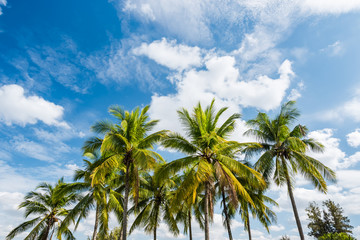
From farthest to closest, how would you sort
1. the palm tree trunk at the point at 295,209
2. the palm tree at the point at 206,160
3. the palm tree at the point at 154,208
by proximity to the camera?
1. the palm tree at the point at 154,208
2. the palm tree trunk at the point at 295,209
3. the palm tree at the point at 206,160

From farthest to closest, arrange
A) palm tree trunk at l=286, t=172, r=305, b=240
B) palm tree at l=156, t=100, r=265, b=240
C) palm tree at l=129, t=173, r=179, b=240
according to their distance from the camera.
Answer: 1. palm tree at l=129, t=173, r=179, b=240
2. palm tree trunk at l=286, t=172, r=305, b=240
3. palm tree at l=156, t=100, r=265, b=240

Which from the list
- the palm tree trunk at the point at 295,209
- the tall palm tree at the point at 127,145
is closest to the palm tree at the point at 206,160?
the tall palm tree at the point at 127,145

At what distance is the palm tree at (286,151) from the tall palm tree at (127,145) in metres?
7.44

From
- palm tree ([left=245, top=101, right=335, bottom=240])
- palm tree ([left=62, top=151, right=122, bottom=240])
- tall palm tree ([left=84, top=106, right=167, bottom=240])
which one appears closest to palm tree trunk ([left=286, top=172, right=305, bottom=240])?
palm tree ([left=245, top=101, right=335, bottom=240])

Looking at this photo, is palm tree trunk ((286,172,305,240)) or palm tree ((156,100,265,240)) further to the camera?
palm tree trunk ((286,172,305,240))

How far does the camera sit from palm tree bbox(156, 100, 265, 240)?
1112 cm

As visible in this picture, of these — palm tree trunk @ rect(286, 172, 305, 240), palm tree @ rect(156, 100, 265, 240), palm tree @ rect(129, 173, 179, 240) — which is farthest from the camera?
palm tree @ rect(129, 173, 179, 240)

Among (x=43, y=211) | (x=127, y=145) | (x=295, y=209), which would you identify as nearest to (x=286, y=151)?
(x=295, y=209)

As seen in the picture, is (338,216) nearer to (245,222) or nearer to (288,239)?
(288,239)

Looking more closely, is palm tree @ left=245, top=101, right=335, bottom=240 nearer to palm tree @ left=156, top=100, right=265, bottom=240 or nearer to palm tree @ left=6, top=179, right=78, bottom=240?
palm tree @ left=156, top=100, right=265, bottom=240

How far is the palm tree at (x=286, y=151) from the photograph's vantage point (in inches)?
560

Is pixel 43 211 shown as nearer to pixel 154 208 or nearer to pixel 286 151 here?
pixel 154 208

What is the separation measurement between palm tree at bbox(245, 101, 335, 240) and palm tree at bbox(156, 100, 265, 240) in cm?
374

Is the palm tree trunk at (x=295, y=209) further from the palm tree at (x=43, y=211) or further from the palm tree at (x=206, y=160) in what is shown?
the palm tree at (x=43, y=211)
